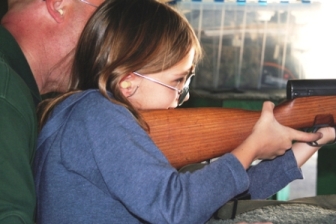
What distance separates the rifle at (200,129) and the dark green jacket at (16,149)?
22cm

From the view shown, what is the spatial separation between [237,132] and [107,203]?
30 cm

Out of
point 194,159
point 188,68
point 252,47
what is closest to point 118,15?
point 188,68

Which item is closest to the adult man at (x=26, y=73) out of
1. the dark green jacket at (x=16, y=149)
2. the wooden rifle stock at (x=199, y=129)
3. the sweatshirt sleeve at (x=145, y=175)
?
the dark green jacket at (x=16, y=149)

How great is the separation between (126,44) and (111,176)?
283 mm

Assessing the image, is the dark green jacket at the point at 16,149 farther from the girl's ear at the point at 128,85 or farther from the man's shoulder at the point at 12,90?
the girl's ear at the point at 128,85

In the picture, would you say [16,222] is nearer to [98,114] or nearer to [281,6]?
[98,114]

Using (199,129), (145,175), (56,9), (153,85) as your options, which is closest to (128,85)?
(153,85)

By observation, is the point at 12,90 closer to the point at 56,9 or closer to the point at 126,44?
the point at 126,44

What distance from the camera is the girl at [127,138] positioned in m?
1.03

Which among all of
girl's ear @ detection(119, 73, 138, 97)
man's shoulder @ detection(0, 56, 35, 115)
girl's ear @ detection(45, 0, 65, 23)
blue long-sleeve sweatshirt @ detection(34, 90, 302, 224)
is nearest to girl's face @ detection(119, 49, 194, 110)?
girl's ear @ detection(119, 73, 138, 97)

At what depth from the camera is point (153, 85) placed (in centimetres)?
125

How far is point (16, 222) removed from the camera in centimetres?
91

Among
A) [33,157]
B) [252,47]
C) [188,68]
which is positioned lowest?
[252,47]

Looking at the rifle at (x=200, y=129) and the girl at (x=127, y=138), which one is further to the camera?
the rifle at (x=200, y=129)
